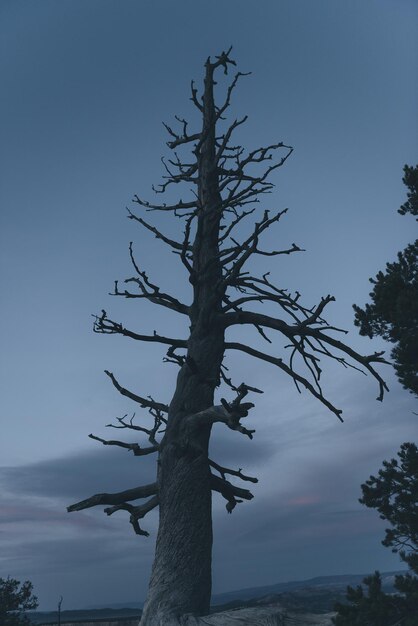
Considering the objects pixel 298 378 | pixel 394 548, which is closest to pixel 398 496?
pixel 394 548

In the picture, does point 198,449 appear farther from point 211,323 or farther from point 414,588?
point 414,588

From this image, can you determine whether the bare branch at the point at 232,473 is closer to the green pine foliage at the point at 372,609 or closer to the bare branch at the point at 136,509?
the bare branch at the point at 136,509

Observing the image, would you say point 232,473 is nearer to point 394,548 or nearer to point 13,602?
point 394,548

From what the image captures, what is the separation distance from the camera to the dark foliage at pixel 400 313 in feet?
55.8

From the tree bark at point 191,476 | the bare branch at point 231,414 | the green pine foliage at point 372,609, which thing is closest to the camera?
the bare branch at point 231,414

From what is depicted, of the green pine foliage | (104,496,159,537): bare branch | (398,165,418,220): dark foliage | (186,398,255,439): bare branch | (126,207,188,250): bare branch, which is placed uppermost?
(398,165,418,220): dark foliage

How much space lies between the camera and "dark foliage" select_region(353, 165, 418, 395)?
17.0 meters

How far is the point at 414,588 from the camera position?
51.2 feet

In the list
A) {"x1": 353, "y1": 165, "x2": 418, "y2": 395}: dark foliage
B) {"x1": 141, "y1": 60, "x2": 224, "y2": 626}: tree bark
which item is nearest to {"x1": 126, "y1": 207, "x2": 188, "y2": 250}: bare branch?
{"x1": 141, "y1": 60, "x2": 224, "y2": 626}: tree bark

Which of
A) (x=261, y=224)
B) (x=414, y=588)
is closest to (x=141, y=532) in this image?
(x=261, y=224)

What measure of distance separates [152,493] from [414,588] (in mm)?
8922

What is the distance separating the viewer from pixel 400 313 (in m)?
16.8

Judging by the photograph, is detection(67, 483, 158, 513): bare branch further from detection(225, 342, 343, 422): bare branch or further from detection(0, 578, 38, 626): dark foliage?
detection(0, 578, 38, 626): dark foliage

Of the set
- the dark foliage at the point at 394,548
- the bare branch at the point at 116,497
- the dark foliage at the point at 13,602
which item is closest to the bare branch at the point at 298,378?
the bare branch at the point at 116,497
